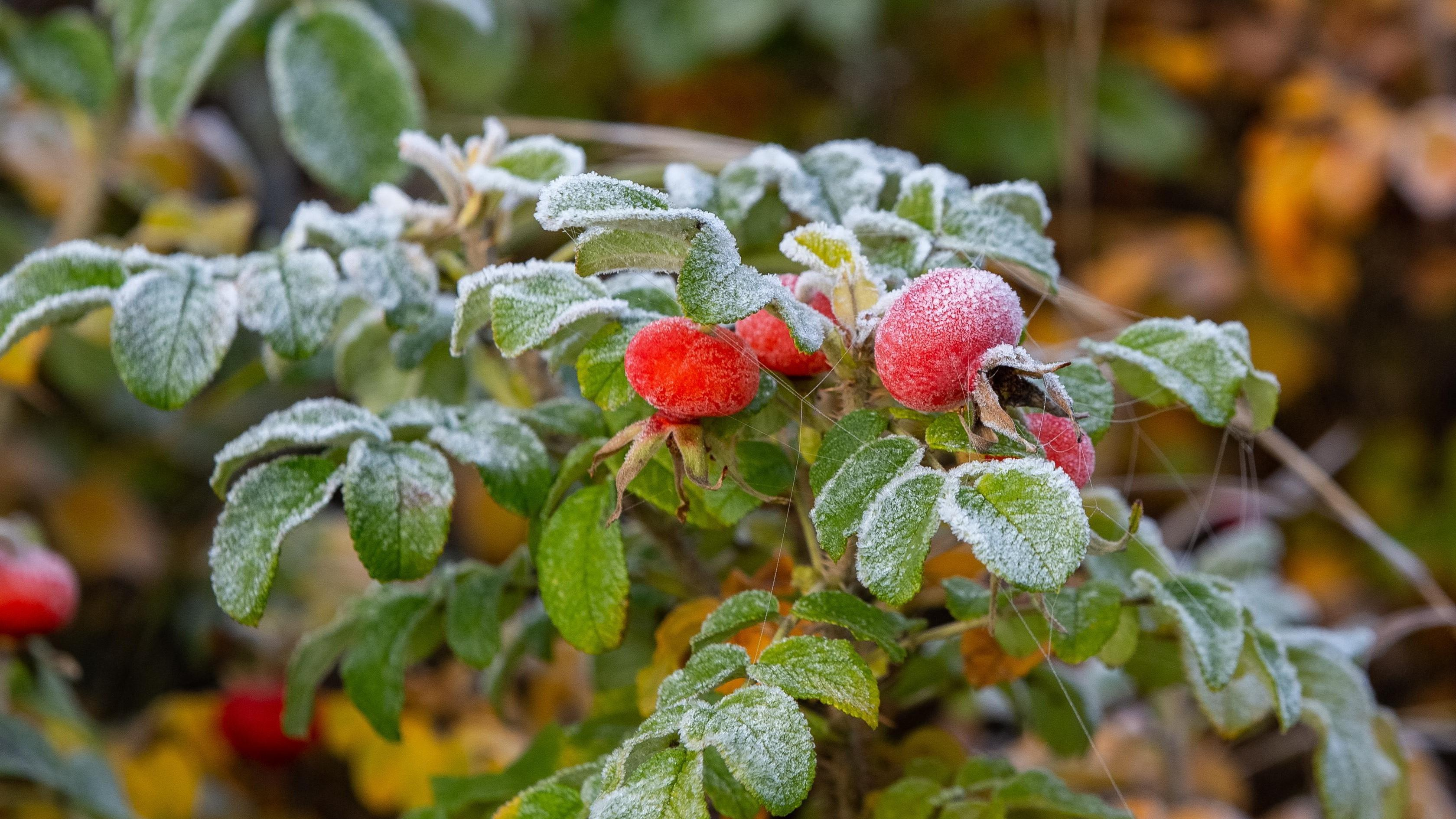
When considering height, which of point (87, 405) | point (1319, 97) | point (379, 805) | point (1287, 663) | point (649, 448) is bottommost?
point (379, 805)

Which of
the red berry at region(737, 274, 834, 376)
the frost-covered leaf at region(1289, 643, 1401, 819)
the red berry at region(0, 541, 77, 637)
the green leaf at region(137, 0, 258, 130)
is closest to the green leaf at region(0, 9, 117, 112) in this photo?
the green leaf at region(137, 0, 258, 130)

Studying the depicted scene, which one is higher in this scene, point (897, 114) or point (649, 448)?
point (649, 448)

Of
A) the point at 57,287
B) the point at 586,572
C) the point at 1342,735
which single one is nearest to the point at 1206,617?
the point at 1342,735

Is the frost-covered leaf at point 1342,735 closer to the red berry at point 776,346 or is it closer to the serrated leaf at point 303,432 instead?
the red berry at point 776,346

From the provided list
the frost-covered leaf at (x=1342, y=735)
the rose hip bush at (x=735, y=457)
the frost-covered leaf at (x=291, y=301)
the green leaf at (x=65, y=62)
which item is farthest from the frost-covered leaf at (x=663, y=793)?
the green leaf at (x=65, y=62)

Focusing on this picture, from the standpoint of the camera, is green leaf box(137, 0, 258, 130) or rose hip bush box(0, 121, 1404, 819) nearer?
rose hip bush box(0, 121, 1404, 819)

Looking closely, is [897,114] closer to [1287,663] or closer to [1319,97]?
[1319,97]

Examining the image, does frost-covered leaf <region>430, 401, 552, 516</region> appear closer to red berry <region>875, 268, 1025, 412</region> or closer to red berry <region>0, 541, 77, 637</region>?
red berry <region>875, 268, 1025, 412</region>

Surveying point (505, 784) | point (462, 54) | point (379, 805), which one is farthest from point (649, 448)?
point (462, 54)
